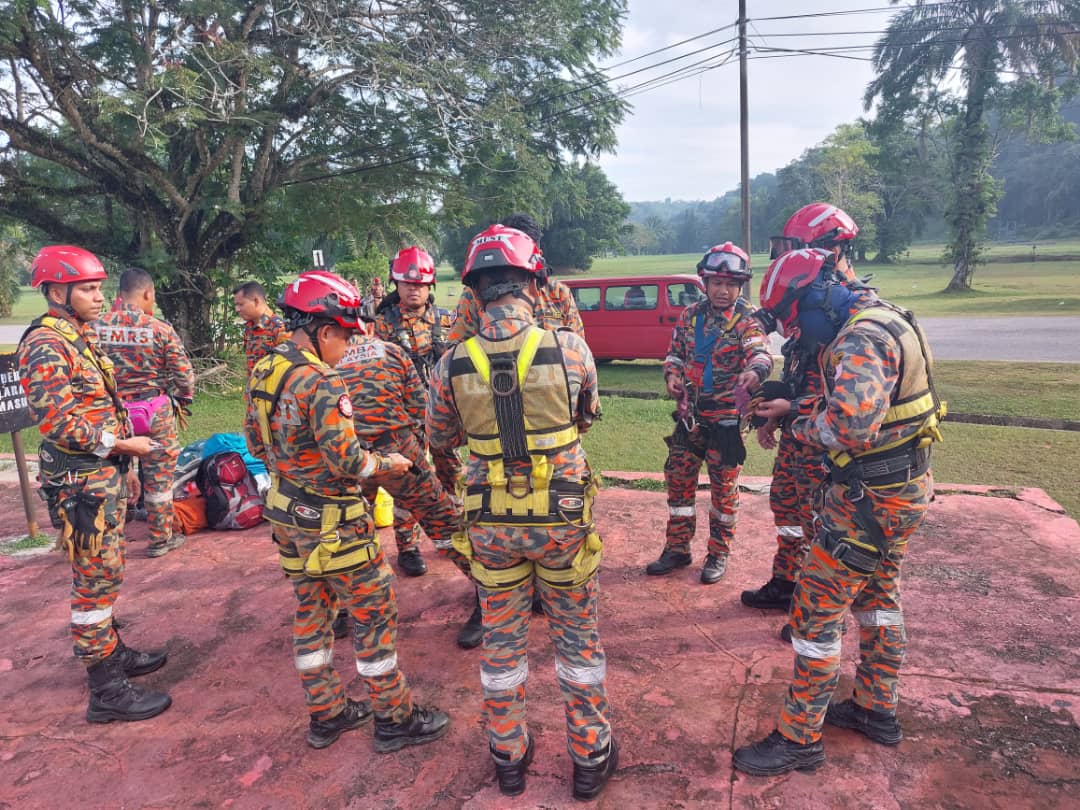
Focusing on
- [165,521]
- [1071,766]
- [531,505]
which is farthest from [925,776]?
[165,521]

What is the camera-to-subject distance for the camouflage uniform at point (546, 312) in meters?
3.90

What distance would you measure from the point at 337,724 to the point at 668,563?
2.41m

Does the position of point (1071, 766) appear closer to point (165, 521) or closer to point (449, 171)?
point (165, 521)

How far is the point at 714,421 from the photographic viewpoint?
4215 mm

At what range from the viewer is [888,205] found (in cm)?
5425

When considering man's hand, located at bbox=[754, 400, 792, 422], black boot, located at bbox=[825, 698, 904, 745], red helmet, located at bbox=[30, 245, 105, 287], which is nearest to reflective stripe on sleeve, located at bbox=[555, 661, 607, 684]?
black boot, located at bbox=[825, 698, 904, 745]

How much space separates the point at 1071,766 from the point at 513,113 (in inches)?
566

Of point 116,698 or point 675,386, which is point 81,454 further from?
point 675,386

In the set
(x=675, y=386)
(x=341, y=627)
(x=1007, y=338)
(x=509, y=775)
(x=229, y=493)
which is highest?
(x=675, y=386)

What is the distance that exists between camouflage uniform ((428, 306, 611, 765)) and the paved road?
42.2 ft

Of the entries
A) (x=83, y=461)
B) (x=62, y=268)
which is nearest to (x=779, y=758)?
(x=83, y=461)

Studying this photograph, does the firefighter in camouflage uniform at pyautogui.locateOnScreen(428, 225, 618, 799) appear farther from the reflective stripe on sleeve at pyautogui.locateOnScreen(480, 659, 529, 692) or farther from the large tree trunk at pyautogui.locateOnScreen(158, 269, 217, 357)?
the large tree trunk at pyautogui.locateOnScreen(158, 269, 217, 357)

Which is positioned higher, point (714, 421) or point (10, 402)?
point (10, 402)

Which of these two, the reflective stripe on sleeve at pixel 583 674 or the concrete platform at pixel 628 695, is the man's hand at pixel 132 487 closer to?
the concrete platform at pixel 628 695
